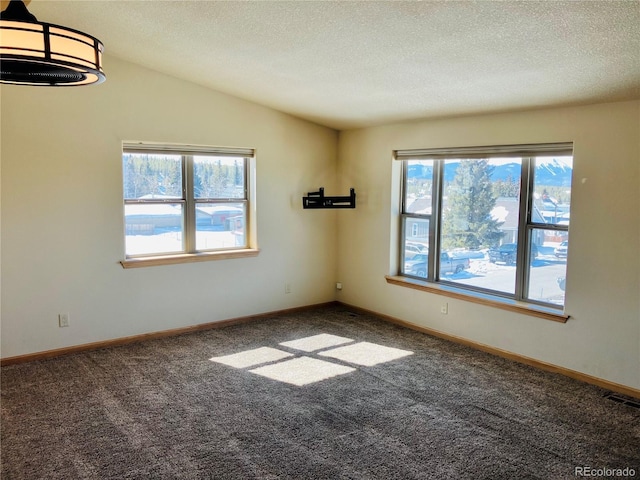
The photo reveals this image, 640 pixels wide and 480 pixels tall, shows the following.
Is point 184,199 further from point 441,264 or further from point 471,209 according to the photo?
point 471,209

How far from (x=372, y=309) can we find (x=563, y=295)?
2158mm

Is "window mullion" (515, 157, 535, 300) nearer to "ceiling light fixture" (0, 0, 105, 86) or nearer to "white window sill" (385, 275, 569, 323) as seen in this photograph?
"white window sill" (385, 275, 569, 323)

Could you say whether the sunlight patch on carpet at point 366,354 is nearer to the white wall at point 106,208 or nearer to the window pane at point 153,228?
the white wall at point 106,208

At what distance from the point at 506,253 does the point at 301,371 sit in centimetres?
210

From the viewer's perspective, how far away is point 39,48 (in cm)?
177

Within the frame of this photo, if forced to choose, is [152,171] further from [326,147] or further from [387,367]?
[387,367]

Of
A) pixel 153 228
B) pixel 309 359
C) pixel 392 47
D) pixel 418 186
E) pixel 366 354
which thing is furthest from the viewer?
pixel 418 186

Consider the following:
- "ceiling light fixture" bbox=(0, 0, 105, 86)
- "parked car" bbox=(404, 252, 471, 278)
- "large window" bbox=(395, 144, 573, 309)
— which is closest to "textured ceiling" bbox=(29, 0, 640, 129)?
"large window" bbox=(395, 144, 573, 309)

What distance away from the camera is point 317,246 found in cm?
595

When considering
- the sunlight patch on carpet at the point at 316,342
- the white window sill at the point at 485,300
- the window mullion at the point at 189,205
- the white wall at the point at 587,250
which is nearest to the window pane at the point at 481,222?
the white window sill at the point at 485,300

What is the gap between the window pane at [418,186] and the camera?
5.11 metres

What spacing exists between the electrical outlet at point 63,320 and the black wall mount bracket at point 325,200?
8.48 ft

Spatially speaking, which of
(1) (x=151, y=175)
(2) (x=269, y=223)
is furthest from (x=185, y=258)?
(2) (x=269, y=223)

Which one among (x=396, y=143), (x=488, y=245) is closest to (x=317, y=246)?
(x=396, y=143)
